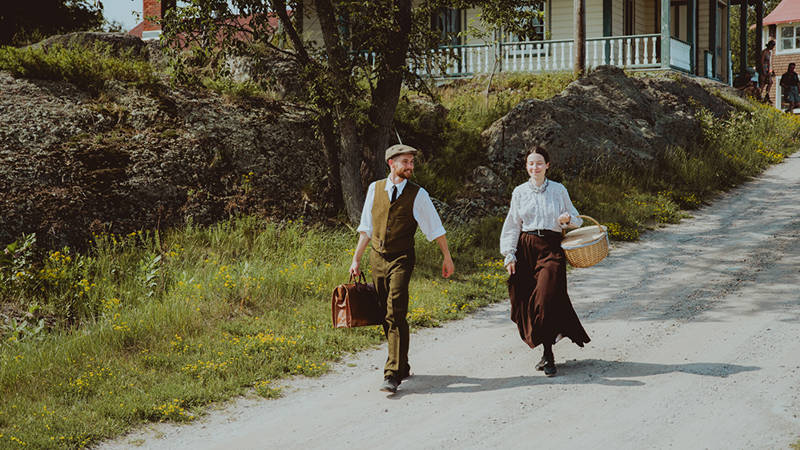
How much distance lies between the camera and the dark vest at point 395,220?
607cm

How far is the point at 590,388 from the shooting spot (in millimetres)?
5887

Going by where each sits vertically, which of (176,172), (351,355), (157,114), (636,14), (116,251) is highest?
(636,14)

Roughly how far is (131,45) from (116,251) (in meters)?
6.79

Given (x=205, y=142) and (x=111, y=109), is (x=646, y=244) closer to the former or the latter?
(x=205, y=142)

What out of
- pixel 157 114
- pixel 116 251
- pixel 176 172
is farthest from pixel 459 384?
pixel 157 114

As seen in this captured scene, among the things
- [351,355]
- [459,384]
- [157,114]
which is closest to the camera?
[459,384]

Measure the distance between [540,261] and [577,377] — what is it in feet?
3.32

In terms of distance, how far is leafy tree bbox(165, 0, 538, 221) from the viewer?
10898 mm

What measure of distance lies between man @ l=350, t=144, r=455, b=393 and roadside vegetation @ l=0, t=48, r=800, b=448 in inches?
39.3

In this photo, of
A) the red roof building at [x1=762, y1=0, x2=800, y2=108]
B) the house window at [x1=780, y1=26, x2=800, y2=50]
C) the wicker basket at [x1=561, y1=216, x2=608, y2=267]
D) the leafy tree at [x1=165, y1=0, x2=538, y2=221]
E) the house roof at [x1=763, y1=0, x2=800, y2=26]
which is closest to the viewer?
the wicker basket at [x1=561, y1=216, x2=608, y2=267]

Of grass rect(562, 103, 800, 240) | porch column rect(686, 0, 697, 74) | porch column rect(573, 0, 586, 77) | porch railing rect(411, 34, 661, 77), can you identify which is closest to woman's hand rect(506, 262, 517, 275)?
grass rect(562, 103, 800, 240)

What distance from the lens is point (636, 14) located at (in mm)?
25984

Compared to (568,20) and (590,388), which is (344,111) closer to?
(590,388)

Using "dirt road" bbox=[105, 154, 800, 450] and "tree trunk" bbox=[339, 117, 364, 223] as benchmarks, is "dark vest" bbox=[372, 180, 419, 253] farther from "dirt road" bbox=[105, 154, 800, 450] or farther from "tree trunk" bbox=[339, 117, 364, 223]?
"tree trunk" bbox=[339, 117, 364, 223]
